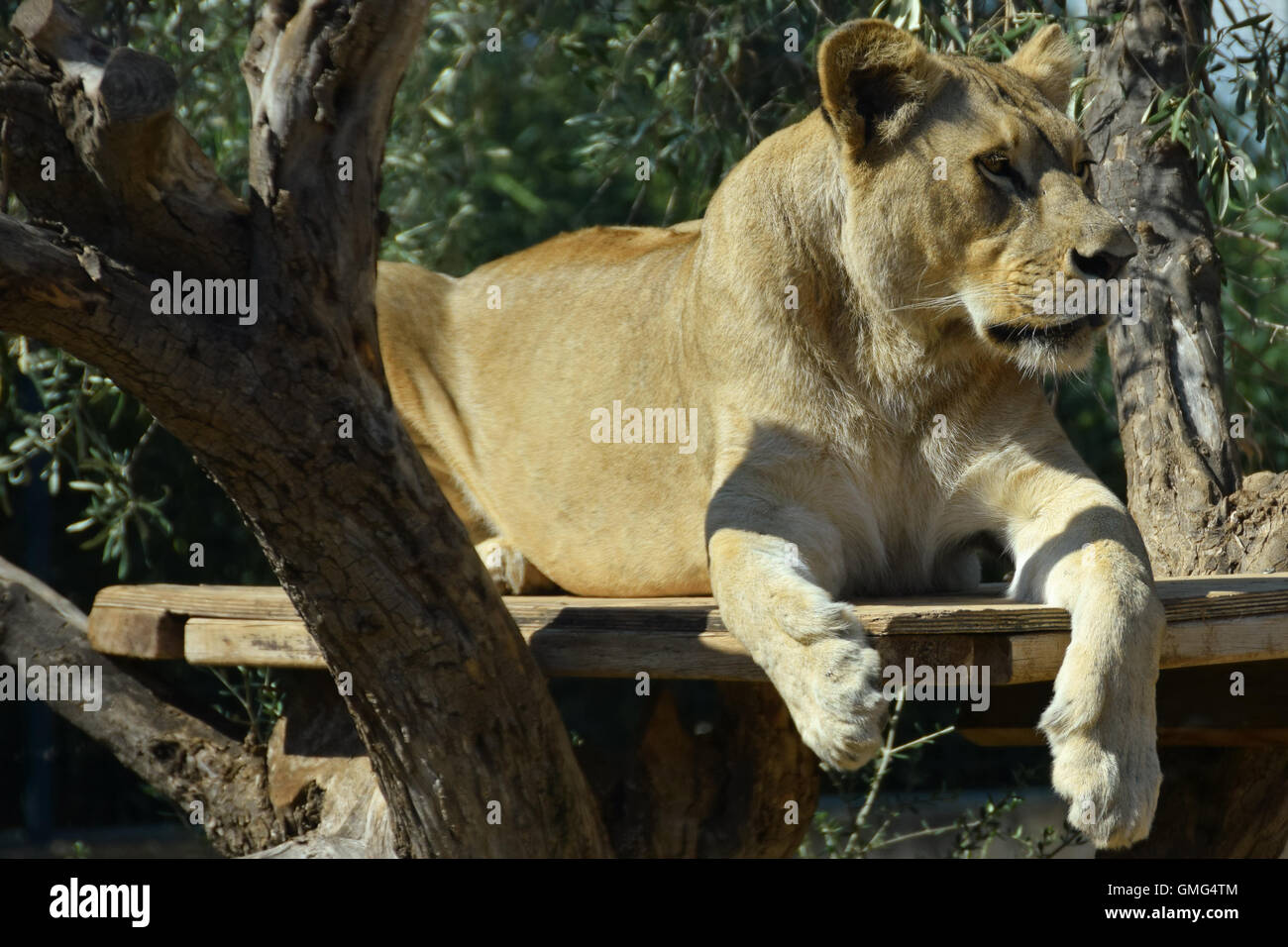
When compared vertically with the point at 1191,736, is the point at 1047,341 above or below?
above

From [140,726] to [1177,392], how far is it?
8.75ft

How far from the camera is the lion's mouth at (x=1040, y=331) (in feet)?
8.82

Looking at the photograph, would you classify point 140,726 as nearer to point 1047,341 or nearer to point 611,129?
point 1047,341

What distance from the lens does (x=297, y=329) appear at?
222 centimetres

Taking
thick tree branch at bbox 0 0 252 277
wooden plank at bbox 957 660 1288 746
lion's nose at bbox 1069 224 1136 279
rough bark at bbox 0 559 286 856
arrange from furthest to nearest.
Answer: rough bark at bbox 0 559 286 856 < wooden plank at bbox 957 660 1288 746 < lion's nose at bbox 1069 224 1136 279 < thick tree branch at bbox 0 0 252 277

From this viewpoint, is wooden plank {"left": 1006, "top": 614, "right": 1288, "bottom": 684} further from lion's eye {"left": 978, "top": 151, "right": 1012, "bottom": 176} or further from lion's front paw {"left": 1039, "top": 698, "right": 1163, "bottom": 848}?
lion's eye {"left": 978, "top": 151, "right": 1012, "bottom": 176}

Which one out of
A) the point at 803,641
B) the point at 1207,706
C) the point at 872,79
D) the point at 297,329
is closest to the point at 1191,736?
the point at 1207,706

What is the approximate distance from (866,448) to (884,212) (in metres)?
0.45

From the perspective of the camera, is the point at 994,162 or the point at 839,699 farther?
the point at 994,162

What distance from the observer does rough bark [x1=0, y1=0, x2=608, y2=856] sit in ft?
6.82

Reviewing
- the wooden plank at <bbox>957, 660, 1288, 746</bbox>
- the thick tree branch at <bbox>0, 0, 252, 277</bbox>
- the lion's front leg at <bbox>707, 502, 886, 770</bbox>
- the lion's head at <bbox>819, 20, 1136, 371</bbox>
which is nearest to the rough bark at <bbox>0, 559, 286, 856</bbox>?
the lion's front leg at <bbox>707, 502, 886, 770</bbox>

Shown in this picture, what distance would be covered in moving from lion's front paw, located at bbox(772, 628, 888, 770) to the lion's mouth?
0.76m

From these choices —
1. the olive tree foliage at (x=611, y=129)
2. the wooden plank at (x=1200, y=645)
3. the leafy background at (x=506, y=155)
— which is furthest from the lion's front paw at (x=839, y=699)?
the leafy background at (x=506, y=155)

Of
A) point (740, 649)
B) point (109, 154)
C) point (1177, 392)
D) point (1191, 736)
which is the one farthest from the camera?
point (1177, 392)
